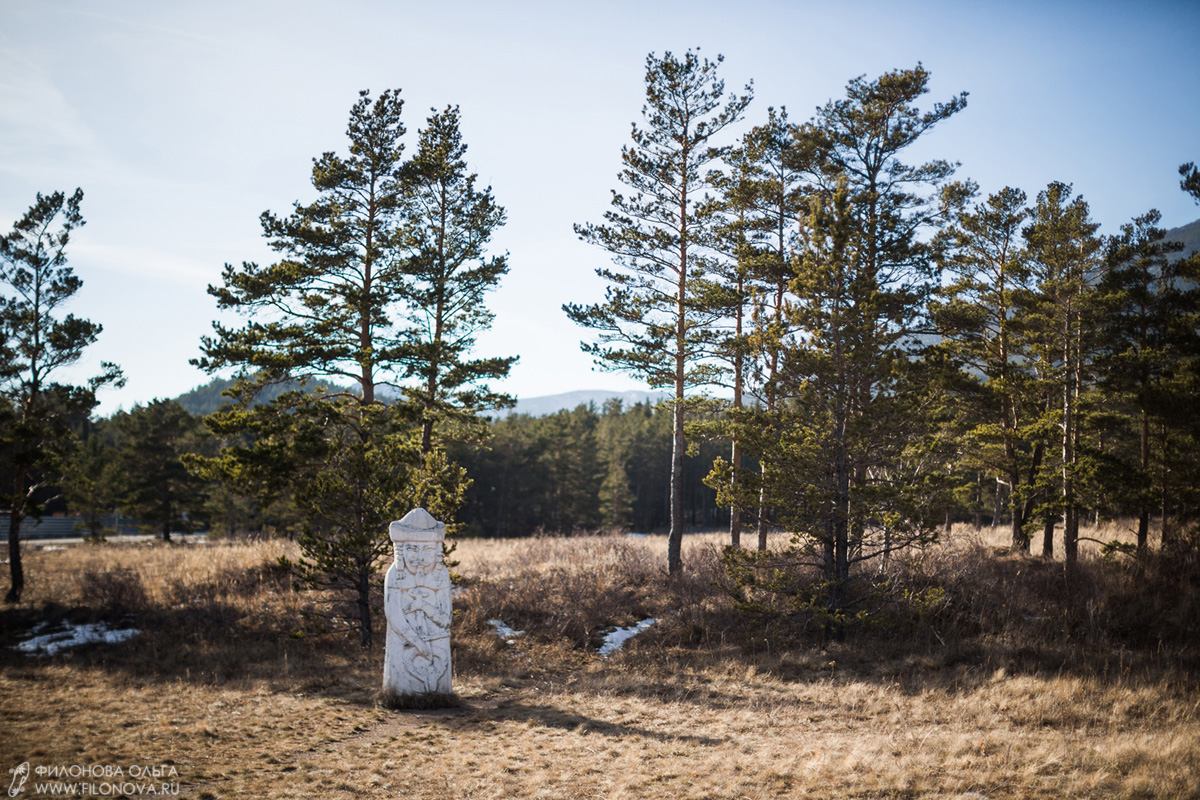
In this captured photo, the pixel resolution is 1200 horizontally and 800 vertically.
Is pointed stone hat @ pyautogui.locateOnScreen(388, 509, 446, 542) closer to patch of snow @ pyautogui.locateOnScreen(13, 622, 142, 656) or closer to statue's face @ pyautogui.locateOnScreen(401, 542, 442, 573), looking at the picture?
statue's face @ pyautogui.locateOnScreen(401, 542, 442, 573)

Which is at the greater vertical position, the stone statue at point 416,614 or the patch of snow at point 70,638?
the stone statue at point 416,614

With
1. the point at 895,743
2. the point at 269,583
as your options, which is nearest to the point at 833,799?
the point at 895,743

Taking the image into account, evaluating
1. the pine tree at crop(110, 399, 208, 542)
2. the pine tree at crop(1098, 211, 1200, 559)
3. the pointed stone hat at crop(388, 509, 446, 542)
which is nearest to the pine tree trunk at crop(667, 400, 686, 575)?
the pointed stone hat at crop(388, 509, 446, 542)

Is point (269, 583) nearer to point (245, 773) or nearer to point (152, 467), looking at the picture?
point (245, 773)

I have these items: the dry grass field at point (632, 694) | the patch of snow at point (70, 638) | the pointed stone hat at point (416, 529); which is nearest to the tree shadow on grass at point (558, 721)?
the dry grass field at point (632, 694)

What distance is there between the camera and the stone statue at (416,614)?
344 inches

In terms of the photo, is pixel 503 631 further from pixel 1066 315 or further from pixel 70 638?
pixel 1066 315

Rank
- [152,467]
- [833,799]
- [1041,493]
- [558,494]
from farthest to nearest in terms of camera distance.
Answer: [558,494]
[152,467]
[1041,493]
[833,799]

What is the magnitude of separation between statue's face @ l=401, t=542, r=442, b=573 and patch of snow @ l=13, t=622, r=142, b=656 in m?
10.1

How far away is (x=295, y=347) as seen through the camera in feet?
50.7

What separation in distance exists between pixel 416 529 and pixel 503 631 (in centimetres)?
629

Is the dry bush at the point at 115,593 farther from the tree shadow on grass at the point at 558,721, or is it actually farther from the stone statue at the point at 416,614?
the tree shadow on grass at the point at 558,721

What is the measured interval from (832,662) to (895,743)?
165 inches

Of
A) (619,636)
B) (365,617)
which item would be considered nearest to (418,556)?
(365,617)
